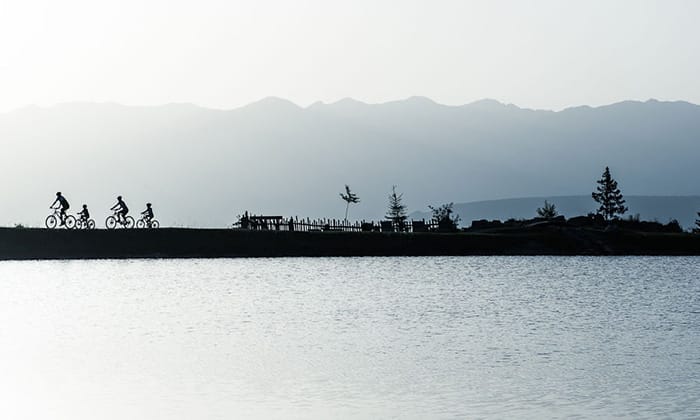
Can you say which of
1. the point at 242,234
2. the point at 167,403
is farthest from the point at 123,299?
the point at 242,234

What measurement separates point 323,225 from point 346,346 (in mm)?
75522

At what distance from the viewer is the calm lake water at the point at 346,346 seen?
88.8ft

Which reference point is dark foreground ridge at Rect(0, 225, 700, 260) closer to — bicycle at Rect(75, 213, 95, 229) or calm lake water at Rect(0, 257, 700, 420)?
bicycle at Rect(75, 213, 95, 229)

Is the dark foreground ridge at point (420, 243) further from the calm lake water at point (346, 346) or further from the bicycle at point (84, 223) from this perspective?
the calm lake water at point (346, 346)

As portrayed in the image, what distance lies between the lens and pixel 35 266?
87.4m

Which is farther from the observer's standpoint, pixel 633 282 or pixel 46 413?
pixel 633 282

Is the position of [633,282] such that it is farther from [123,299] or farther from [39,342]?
[39,342]

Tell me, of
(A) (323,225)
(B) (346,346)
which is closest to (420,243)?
(A) (323,225)

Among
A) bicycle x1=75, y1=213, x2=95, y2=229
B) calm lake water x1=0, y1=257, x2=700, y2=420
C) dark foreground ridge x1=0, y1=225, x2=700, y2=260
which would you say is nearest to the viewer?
calm lake water x1=0, y1=257, x2=700, y2=420

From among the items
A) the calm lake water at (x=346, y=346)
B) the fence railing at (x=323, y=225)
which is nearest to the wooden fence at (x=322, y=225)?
the fence railing at (x=323, y=225)

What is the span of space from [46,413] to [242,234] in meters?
77.4

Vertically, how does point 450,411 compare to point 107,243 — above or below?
below

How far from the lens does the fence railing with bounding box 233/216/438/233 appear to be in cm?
11069

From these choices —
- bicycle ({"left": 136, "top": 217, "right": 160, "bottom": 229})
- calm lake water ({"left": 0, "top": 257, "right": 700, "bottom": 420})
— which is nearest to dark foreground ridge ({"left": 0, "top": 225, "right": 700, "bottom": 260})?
bicycle ({"left": 136, "top": 217, "right": 160, "bottom": 229})
